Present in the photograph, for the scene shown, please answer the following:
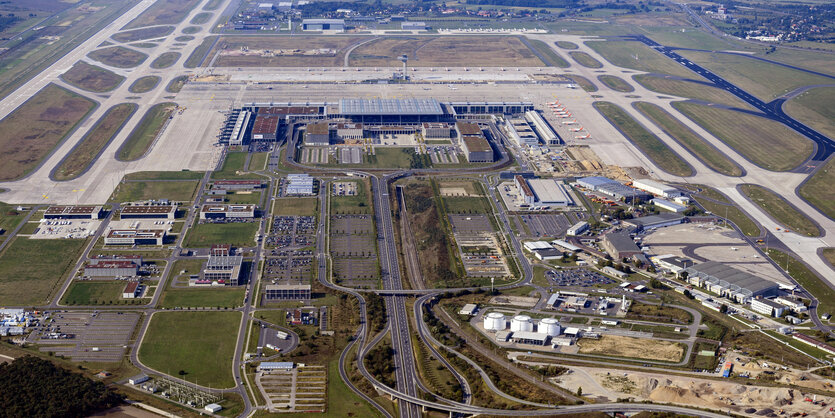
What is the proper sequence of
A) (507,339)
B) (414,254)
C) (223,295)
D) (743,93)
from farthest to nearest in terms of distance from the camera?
→ (743,93) < (414,254) < (223,295) < (507,339)

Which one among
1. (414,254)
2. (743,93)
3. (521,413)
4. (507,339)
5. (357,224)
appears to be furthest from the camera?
(743,93)

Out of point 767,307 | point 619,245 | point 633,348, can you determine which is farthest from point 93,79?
point 767,307

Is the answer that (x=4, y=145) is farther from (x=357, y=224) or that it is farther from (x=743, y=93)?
(x=743, y=93)

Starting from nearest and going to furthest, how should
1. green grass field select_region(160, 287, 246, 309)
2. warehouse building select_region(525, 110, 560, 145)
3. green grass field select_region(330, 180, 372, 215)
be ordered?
1. green grass field select_region(160, 287, 246, 309)
2. green grass field select_region(330, 180, 372, 215)
3. warehouse building select_region(525, 110, 560, 145)

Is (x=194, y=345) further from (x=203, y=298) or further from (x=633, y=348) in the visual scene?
(x=633, y=348)

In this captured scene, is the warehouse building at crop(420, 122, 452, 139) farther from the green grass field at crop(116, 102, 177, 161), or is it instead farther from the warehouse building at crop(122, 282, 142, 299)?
the warehouse building at crop(122, 282, 142, 299)

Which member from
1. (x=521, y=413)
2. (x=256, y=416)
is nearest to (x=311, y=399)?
(x=256, y=416)

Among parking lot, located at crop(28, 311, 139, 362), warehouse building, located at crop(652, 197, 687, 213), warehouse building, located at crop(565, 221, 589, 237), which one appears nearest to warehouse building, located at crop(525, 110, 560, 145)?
warehouse building, located at crop(652, 197, 687, 213)
